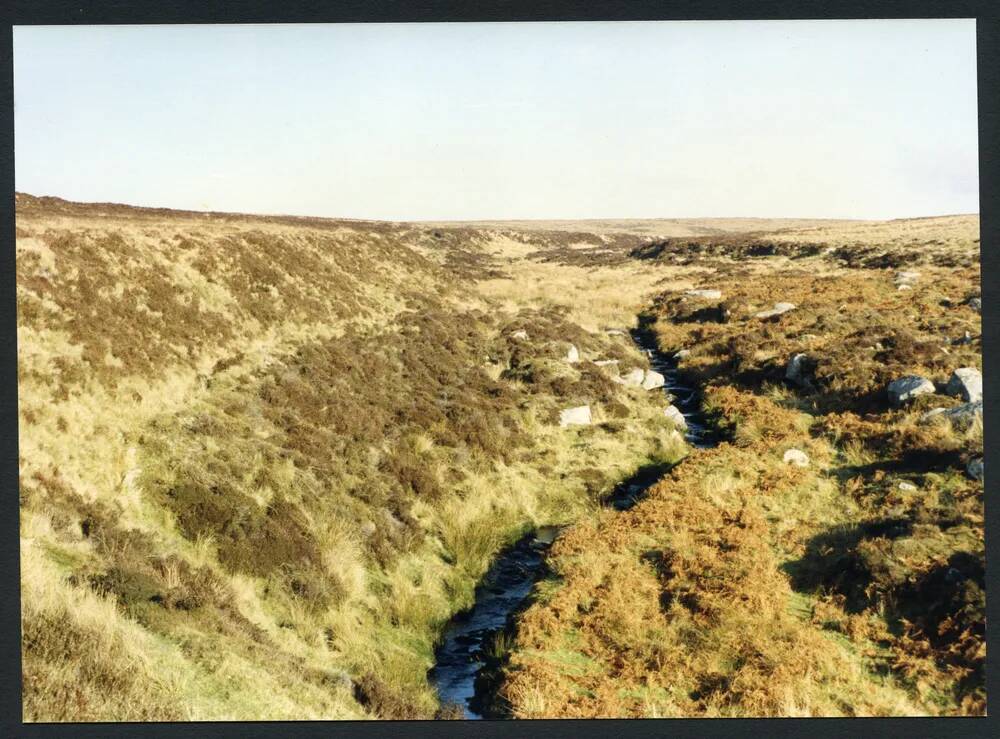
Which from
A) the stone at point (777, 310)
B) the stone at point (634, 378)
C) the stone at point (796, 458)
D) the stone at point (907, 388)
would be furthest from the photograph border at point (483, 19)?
the stone at point (777, 310)

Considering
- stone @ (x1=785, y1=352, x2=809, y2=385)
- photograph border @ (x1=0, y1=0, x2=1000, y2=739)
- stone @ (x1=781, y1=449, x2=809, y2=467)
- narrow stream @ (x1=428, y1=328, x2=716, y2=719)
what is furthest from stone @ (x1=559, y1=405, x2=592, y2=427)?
photograph border @ (x1=0, y1=0, x2=1000, y2=739)

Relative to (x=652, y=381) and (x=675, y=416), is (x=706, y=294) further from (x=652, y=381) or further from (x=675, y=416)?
(x=675, y=416)

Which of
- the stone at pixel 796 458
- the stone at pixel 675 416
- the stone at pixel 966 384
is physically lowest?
the stone at pixel 796 458

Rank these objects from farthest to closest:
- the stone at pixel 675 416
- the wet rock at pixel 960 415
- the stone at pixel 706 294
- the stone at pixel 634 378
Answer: the stone at pixel 706 294
the stone at pixel 634 378
the stone at pixel 675 416
the wet rock at pixel 960 415

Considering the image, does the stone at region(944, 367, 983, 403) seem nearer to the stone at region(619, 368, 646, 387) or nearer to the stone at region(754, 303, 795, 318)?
the stone at region(619, 368, 646, 387)

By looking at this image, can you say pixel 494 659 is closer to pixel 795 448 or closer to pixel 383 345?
pixel 795 448

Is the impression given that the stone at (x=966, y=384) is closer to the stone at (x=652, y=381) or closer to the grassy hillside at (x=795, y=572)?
the grassy hillside at (x=795, y=572)

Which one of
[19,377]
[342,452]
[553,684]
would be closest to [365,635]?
[553,684]
